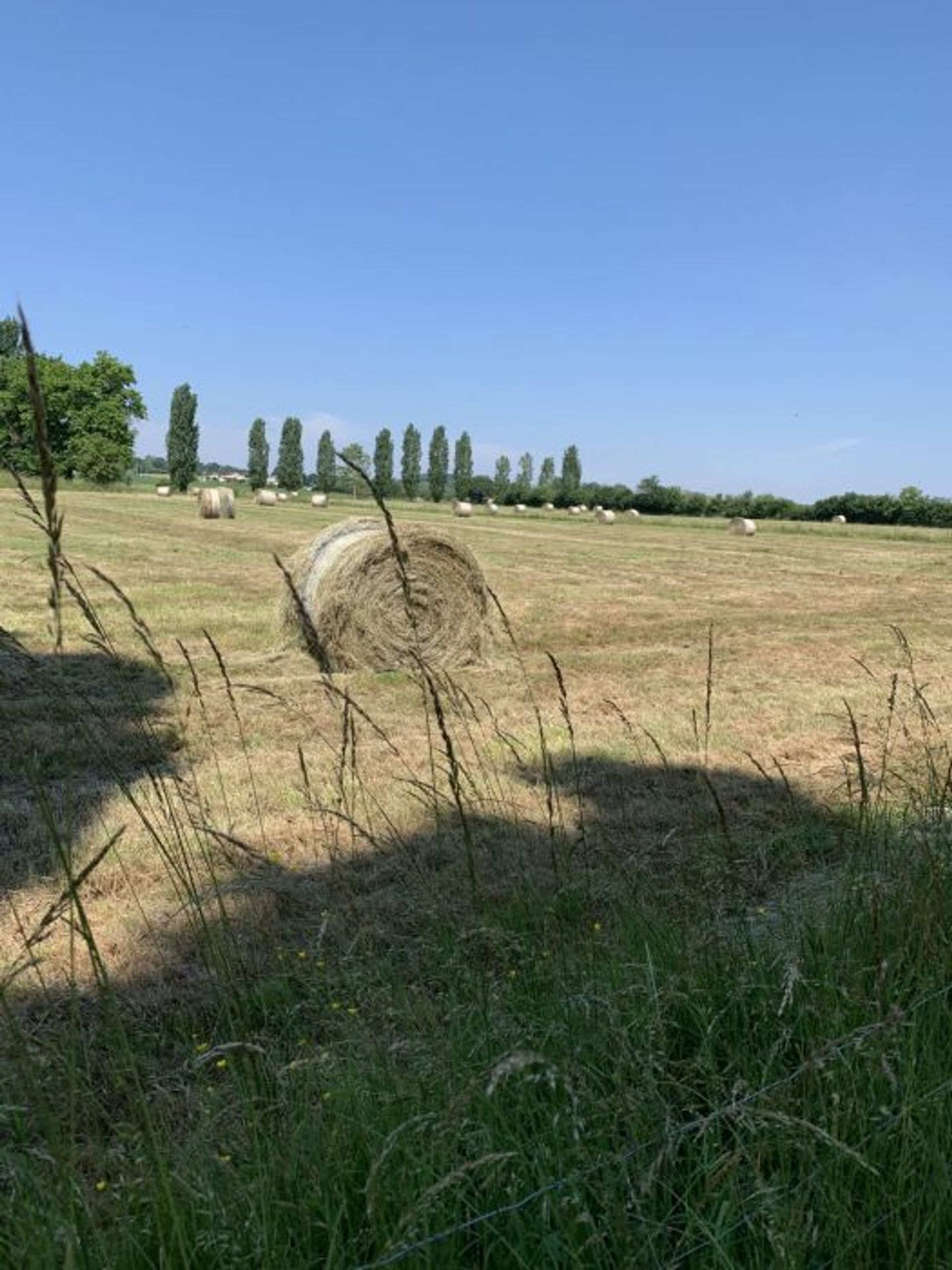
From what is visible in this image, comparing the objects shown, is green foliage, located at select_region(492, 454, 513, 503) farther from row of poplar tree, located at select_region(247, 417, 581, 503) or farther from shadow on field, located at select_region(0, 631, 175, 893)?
shadow on field, located at select_region(0, 631, 175, 893)

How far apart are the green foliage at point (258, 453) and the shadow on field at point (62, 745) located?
311ft

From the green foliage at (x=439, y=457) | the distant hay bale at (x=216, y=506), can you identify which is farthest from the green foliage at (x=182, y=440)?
the distant hay bale at (x=216, y=506)

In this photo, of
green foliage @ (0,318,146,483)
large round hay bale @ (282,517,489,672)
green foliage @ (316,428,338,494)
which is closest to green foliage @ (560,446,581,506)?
green foliage @ (316,428,338,494)

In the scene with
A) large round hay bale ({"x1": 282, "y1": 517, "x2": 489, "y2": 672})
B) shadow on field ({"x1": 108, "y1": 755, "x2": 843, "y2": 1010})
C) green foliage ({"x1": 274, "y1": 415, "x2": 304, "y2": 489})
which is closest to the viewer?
shadow on field ({"x1": 108, "y1": 755, "x2": 843, "y2": 1010})

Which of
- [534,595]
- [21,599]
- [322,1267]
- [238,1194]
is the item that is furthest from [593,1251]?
[534,595]

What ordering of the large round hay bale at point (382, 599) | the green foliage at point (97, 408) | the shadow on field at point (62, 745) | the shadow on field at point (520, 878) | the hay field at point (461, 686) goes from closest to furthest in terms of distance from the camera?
the shadow on field at point (62, 745) → the shadow on field at point (520, 878) → the hay field at point (461, 686) → the large round hay bale at point (382, 599) → the green foliage at point (97, 408)

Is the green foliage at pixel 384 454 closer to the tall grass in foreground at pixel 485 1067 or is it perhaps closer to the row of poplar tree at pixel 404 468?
the row of poplar tree at pixel 404 468

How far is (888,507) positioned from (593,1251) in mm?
60815

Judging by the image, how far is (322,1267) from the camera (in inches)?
71.7

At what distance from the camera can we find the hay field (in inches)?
201

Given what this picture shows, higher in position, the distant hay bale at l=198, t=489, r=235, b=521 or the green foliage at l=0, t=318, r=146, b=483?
the green foliage at l=0, t=318, r=146, b=483

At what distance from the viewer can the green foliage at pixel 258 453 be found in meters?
101

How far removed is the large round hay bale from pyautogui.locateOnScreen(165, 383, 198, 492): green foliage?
72.1 m

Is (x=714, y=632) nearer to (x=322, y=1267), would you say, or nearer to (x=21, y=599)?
(x=21, y=599)
